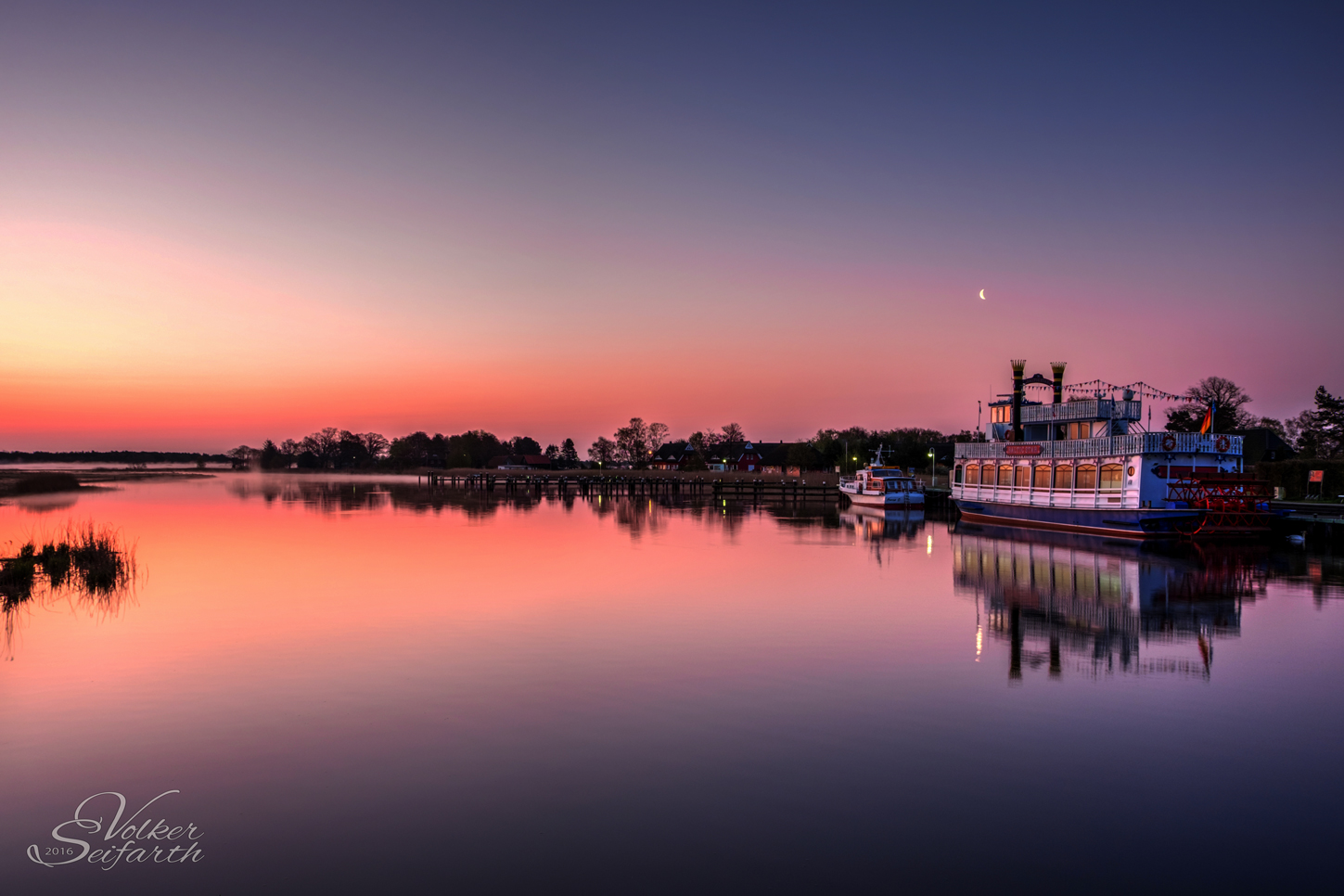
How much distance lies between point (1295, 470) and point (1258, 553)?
1017 inches

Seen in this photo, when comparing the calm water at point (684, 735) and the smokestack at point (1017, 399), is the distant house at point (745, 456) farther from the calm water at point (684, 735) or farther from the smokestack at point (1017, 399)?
the calm water at point (684, 735)

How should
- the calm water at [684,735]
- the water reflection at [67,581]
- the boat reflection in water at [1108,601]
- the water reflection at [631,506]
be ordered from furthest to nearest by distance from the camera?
the water reflection at [631,506]
the water reflection at [67,581]
the boat reflection in water at [1108,601]
the calm water at [684,735]

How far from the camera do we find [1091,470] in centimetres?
4650

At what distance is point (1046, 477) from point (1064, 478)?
5.43 feet

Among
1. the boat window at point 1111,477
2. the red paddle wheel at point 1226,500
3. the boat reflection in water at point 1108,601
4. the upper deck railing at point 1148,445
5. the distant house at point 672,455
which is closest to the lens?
the boat reflection in water at point 1108,601

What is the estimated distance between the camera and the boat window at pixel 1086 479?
46312 millimetres

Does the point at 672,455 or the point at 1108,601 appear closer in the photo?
the point at 1108,601

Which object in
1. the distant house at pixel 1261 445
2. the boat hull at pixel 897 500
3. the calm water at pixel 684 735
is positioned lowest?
the calm water at pixel 684 735

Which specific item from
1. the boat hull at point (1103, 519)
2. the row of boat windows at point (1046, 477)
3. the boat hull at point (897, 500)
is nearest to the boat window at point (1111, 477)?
the row of boat windows at point (1046, 477)

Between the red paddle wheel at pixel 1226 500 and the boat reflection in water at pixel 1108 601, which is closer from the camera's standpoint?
the boat reflection in water at pixel 1108 601

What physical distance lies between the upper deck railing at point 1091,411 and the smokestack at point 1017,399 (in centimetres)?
189

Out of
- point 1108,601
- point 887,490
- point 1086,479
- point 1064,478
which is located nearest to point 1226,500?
point 1086,479

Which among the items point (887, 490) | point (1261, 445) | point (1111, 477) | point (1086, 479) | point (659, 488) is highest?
point (1261, 445)

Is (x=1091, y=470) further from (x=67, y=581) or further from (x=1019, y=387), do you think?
(x=67, y=581)
